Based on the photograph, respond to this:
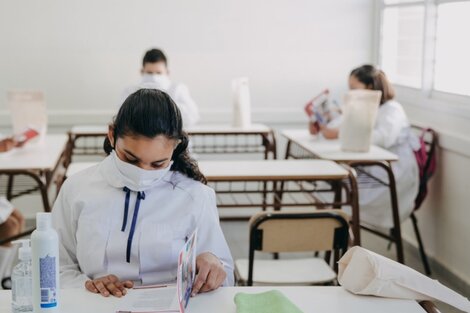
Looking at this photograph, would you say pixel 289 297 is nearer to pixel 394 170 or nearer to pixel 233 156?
pixel 394 170

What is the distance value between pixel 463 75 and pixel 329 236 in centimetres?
192

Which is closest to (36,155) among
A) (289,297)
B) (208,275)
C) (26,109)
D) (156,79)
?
(26,109)

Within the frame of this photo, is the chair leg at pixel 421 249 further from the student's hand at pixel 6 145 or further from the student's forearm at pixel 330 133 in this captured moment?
the student's hand at pixel 6 145

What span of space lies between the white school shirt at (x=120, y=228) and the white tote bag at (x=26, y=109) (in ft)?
7.00

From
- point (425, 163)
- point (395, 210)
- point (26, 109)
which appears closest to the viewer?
point (395, 210)

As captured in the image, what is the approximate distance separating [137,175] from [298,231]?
2.88ft

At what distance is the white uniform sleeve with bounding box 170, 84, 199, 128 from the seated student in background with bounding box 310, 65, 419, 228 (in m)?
0.90

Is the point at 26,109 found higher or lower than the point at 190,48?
lower

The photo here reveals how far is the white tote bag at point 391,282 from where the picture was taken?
1.68 metres

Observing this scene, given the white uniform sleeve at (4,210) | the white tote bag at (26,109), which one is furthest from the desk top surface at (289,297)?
the white tote bag at (26,109)

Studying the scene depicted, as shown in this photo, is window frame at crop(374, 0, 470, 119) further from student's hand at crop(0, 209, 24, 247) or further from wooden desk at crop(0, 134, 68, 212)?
student's hand at crop(0, 209, 24, 247)

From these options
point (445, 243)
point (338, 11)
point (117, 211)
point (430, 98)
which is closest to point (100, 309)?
point (117, 211)

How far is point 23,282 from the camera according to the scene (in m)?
1.51

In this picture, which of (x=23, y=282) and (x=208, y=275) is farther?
(x=208, y=275)
